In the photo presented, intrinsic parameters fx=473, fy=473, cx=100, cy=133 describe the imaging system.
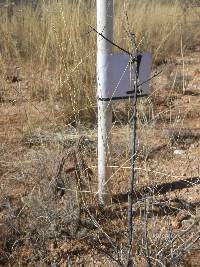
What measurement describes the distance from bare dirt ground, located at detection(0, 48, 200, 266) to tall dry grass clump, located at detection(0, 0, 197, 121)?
190mm

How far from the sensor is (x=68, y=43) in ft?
8.84

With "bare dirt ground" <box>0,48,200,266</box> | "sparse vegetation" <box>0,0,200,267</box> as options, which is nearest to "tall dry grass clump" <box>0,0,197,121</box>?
"sparse vegetation" <box>0,0,200,267</box>

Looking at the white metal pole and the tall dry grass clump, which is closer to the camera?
the white metal pole

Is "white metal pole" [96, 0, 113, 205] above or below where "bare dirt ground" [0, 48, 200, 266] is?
above

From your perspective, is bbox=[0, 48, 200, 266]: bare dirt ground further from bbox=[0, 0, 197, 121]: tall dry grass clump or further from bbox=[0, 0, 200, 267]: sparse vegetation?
bbox=[0, 0, 197, 121]: tall dry grass clump

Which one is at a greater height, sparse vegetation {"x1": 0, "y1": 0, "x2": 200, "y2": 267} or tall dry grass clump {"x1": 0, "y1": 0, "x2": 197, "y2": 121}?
tall dry grass clump {"x1": 0, "y1": 0, "x2": 197, "y2": 121}

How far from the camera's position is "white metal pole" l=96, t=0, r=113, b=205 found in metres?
1.62

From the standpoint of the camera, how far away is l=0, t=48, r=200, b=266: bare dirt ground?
164 centimetres

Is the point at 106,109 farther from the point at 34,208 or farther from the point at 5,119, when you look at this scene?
the point at 5,119

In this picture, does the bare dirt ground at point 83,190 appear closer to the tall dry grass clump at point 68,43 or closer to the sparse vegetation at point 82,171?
the sparse vegetation at point 82,171

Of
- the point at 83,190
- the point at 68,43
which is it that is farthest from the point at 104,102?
the point at 68,43

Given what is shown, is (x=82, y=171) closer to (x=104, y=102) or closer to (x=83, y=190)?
(x=83, y=190)

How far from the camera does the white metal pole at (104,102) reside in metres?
1.62

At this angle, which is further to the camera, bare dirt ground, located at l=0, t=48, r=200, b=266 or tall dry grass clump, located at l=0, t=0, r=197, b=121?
tall dry grass clump, located at l=0, t=0, r=197, b=121
